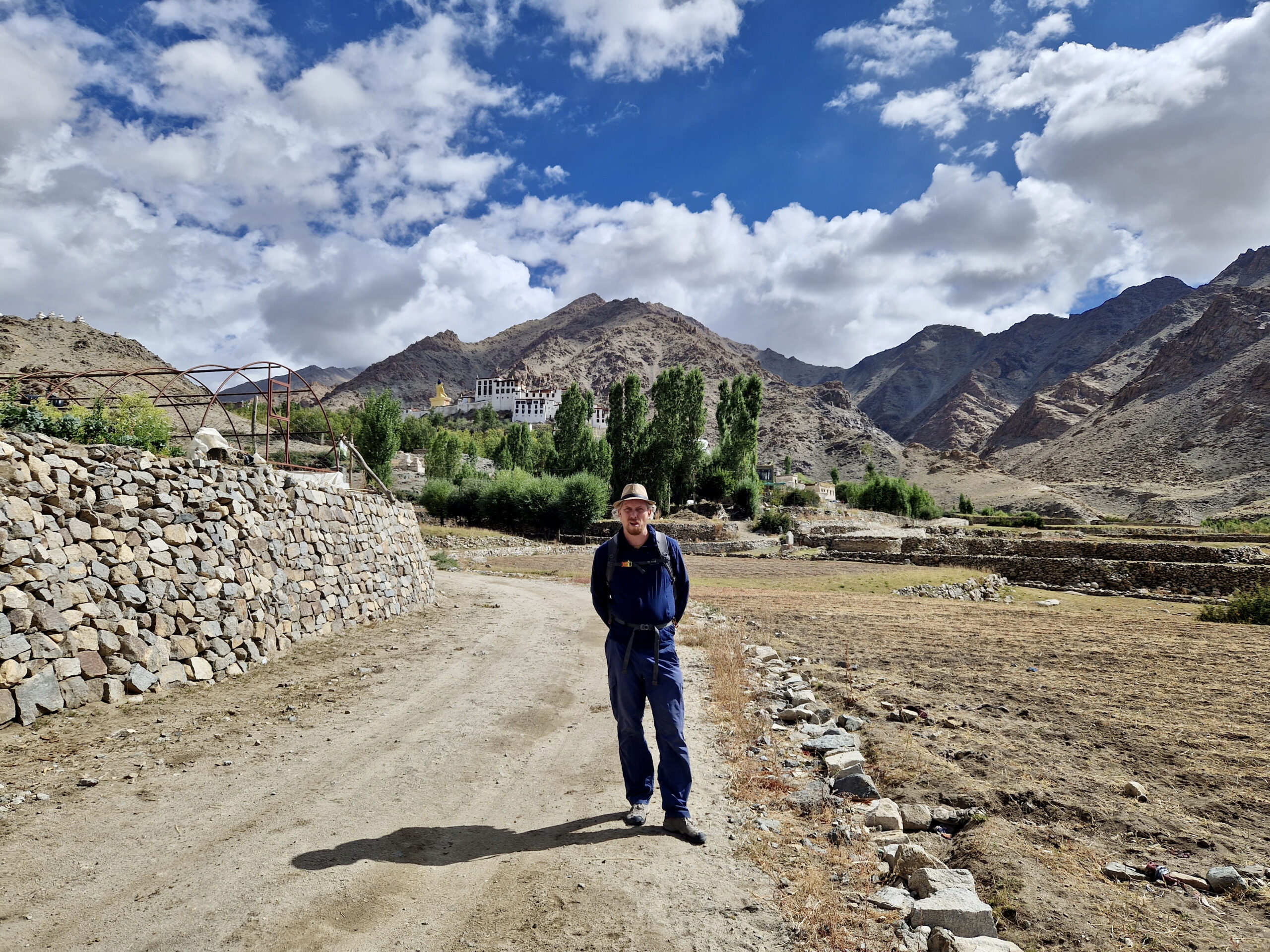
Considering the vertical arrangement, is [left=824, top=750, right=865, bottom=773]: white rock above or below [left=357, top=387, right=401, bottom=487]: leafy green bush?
below

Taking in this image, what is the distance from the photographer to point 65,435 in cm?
932

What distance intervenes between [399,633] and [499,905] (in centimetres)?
1001

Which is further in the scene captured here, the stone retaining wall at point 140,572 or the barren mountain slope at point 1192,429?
the barren mountain slope at point 1192,429

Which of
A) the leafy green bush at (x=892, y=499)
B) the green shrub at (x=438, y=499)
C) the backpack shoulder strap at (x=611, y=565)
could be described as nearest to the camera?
the backpack shoulder strap at (x=611, y=565)

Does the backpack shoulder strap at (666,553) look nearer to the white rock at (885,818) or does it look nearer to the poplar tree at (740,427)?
the white rock at (885,818)

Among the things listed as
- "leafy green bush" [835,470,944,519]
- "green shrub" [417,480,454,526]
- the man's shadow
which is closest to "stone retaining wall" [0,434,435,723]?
the man's shadow

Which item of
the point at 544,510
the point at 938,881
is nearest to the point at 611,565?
the point at 938,881

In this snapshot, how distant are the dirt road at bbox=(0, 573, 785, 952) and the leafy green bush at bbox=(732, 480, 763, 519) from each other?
176ft

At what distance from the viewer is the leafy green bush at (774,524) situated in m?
56.6

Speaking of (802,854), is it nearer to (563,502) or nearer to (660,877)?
(660,877)

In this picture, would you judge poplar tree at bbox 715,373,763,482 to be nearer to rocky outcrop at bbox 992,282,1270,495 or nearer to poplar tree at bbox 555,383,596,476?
poplar tree at bbox 555,383,596,476

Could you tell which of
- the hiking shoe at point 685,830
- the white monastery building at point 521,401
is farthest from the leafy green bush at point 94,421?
the white monastery building at point 521,401

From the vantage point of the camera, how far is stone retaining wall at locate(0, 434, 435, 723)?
6.56 m

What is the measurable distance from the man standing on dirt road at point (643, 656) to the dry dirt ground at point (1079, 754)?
6.23 ft
